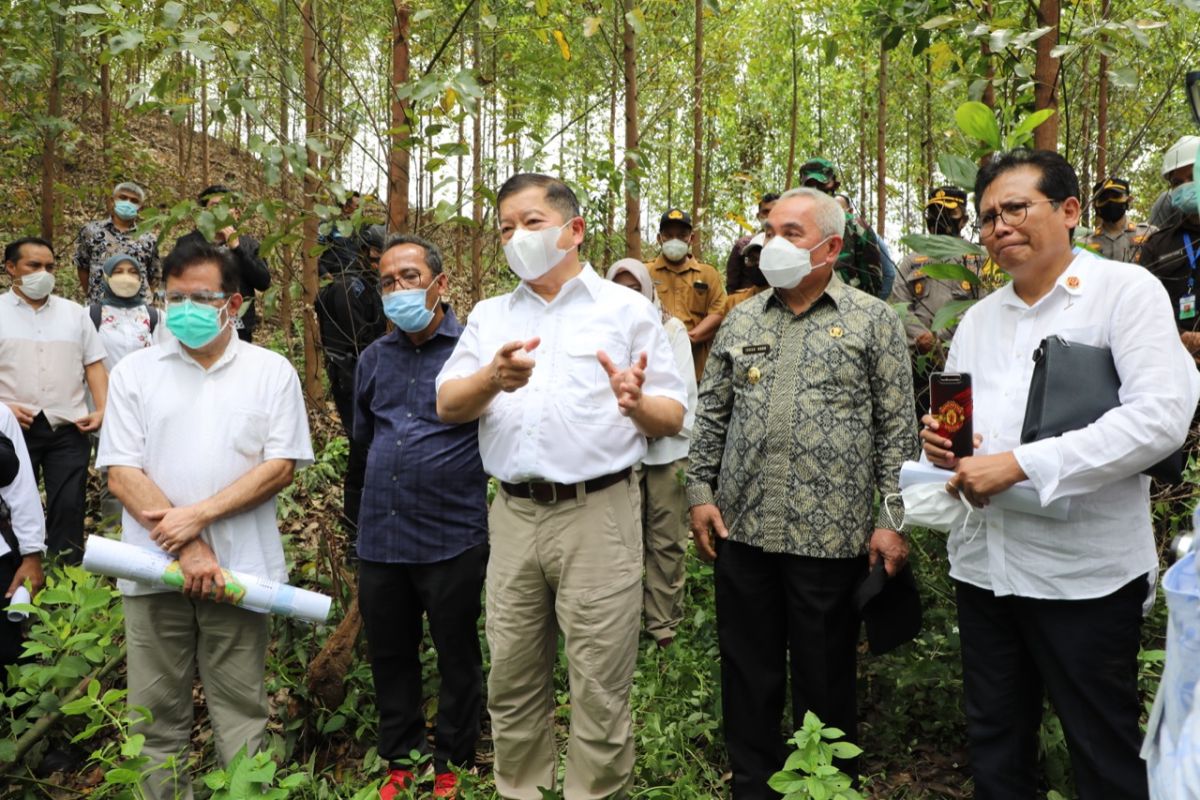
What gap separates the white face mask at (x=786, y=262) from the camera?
2.98 meters

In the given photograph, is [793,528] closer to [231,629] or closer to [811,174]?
[231,629]

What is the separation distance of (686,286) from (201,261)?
11.9 ft

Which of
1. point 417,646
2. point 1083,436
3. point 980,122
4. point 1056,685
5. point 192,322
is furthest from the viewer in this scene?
point 417,646

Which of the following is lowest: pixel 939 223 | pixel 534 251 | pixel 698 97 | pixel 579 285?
pixel 579 285

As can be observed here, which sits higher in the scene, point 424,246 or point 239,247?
point 239,247

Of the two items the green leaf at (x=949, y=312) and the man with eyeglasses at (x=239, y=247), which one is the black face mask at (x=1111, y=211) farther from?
the man with eyeglasses at (x=239, y=247)

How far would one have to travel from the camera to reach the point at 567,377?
2.89 m

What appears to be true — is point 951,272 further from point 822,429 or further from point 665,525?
point 665,525

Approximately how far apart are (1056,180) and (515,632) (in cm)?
212

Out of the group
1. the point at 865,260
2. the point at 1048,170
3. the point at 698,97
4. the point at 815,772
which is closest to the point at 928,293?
the point at 865,260

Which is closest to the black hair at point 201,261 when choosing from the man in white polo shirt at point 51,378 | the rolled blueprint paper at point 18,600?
the rolled blueprint paper at point 18,600

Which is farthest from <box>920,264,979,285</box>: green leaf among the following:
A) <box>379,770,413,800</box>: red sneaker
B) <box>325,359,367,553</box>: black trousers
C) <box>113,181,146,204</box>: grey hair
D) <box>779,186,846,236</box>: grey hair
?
<box>113,181,146,204</box>: grey hair

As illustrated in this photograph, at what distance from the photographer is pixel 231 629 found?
10.1ft

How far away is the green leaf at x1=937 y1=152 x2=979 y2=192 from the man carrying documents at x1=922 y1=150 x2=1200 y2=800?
0.23 meters
